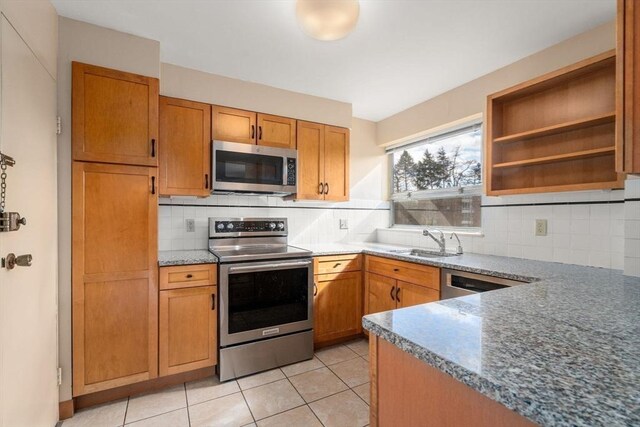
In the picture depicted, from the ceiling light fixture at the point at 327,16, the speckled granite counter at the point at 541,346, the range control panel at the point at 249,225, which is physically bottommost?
the speckled granite counter at the point at 541,346

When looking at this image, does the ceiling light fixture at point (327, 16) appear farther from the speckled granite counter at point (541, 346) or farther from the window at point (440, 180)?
the window at point (440, 180)

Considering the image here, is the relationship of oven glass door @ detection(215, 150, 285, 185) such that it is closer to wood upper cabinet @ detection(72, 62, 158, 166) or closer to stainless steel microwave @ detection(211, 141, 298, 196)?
stainless steel microwave @ detection(211, 141, 298, 196)

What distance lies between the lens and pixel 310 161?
2.91 m

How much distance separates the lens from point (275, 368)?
2.35 metres

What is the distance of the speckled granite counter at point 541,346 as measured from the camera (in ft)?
1.64

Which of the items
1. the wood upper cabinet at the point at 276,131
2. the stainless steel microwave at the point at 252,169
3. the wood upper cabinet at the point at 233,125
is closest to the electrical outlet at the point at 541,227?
the stainless steel microwave at the point at 252,169

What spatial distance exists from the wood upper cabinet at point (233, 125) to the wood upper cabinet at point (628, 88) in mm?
2243

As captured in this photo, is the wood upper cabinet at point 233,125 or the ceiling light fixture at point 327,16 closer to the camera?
Result: the ceiling light fixture at point 327,16

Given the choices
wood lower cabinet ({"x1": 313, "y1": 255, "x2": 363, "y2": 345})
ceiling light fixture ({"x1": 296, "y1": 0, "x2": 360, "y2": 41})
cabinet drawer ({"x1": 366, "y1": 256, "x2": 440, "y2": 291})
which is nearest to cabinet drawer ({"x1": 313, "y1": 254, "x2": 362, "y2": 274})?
wood lower cabinet ({"x1": 313, "y1": 255, "x2": 363, "y2": 345})

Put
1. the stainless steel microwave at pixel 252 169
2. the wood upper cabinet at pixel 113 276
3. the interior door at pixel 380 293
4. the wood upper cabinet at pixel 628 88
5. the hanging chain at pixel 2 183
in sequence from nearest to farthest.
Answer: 1. the wood upper cabinet at pixel 628 88
2. the hanging chain at pixel 2 183
3. the wood upper cabinet at pixel 113 276
4. the stainless steel microwave at pixel 252 169
5. the interior door at pixel 380 293

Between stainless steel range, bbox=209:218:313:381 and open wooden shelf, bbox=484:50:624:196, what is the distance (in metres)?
1.63

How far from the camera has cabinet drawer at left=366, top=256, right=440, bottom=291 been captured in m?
2.16

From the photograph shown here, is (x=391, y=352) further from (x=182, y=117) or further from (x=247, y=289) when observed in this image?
(x=182, y=117)

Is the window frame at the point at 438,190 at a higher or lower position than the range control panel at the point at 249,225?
higher
